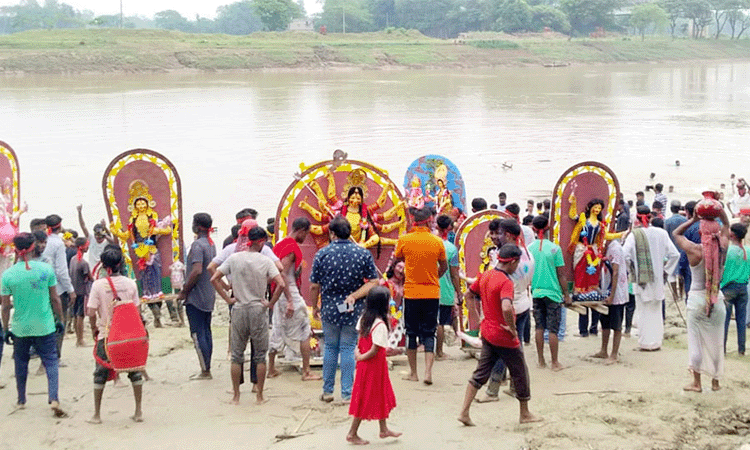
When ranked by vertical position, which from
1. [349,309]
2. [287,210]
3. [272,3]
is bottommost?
[349,309]

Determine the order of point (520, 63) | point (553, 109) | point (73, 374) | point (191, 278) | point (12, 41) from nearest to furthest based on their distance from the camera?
point (191, 278) < point (73, 374) < point (553, 109) < point (12, 41) < point (520, 63)

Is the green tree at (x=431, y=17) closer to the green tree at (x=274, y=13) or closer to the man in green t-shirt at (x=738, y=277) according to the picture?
the green tree at (x=274, y=13)

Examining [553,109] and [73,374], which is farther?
[553,109]

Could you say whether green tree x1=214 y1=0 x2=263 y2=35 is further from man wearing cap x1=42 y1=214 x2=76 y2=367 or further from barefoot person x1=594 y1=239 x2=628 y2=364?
barefoot person x1=594 y1=239 x2=628 y2=364

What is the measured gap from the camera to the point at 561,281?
833 cm

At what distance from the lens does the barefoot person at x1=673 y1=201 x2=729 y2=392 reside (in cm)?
770

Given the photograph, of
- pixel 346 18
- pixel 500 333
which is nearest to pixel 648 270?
pixel 500 333

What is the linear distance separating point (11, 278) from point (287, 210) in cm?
255

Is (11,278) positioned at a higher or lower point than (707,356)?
higher

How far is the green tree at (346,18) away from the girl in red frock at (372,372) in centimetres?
10150

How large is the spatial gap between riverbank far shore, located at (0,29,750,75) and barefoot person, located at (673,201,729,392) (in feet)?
192

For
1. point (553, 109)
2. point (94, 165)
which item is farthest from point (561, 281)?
point (553, 109)

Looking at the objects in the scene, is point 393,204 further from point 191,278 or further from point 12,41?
point 12,41

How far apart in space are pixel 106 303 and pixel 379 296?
2.20 m
